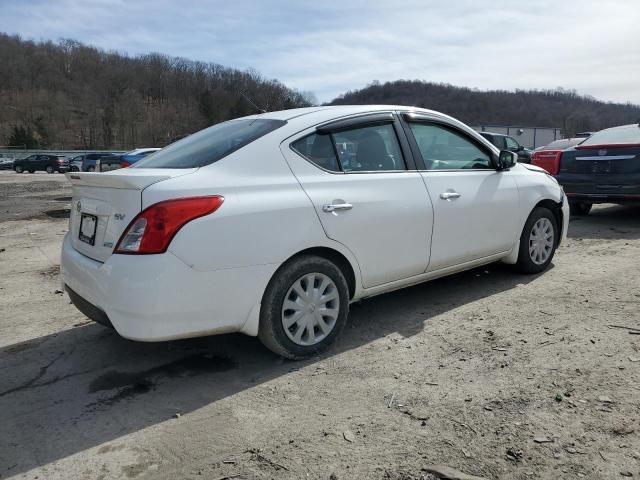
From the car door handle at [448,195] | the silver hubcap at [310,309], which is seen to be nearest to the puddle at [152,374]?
the silver hubcap at [310,309]

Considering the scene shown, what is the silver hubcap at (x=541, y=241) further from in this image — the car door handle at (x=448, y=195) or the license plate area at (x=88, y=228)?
the license plate area at (x=88, y=228)

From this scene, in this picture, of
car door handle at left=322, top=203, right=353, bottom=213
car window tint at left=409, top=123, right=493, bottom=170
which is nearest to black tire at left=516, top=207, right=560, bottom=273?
car window tint at left=409, top=123, right=493, bottom=170

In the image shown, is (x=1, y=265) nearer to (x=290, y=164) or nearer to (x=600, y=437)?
(x=290, y=164)

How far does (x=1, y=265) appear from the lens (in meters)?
6.20

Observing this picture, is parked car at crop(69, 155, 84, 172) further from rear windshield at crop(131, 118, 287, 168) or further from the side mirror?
the side mirror

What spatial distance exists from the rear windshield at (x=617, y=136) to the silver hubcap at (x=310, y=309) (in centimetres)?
633

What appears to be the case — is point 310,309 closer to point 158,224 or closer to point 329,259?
point 329,259

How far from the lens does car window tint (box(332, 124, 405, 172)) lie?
143 inches

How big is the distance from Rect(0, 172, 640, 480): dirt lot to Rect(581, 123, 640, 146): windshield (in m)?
4.07

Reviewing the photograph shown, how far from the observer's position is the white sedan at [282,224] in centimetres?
284

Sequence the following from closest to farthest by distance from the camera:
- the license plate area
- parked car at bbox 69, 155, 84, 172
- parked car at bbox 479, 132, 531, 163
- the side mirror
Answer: the license plate area, the side mirror, parked car at bbox 479, 132, 531, 163, parked car at bbox 69, 155, 84, 172

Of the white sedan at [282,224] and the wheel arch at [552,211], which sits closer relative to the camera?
the white sedan at [282,224]

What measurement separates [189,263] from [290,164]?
0.94 meters

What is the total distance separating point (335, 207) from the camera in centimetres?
338
